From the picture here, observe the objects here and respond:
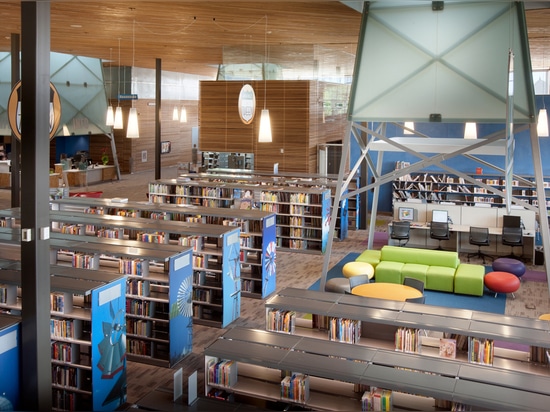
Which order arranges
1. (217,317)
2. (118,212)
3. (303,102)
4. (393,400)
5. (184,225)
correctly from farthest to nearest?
(303,102), (118,212), (184,225), (217,317), (393,400)

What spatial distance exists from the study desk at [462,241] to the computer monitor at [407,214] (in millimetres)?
278

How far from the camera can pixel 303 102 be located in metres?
21.0

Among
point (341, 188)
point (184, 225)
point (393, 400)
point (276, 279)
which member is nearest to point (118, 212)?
point (184, 225)

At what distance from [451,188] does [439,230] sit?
502 centimetres

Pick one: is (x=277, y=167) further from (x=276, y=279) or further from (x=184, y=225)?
(x=184, y=225)

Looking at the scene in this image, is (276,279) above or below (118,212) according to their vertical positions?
below

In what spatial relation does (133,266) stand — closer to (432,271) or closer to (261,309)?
(261,309)

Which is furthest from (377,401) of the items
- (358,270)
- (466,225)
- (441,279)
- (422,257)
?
(466,225)

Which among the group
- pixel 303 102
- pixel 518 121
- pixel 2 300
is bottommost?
pixel 2 300

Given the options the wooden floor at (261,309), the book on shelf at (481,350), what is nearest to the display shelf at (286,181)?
the wooden floor at (261,309)

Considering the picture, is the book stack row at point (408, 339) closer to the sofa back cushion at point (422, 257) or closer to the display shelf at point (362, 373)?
the display shelf at point (362, 373)

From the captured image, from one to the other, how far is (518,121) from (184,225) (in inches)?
243

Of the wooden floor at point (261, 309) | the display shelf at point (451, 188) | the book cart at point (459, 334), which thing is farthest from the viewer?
the display shelf at point (451, 188)

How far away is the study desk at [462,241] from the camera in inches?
635
